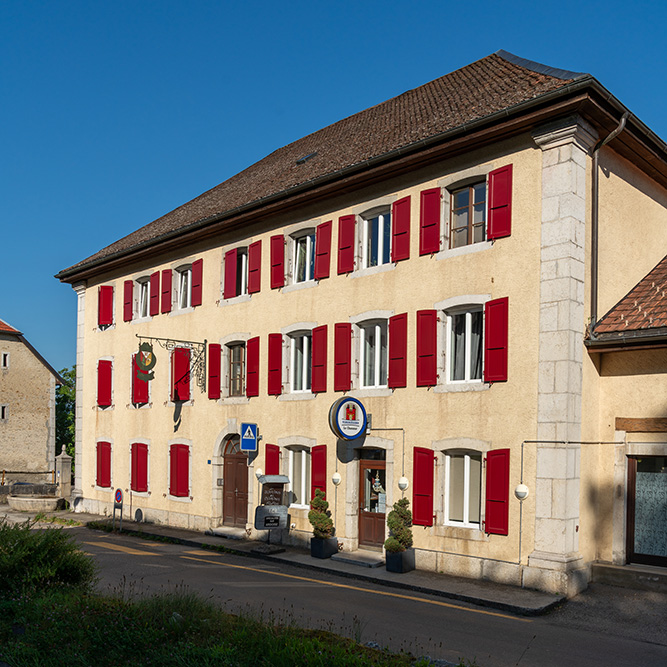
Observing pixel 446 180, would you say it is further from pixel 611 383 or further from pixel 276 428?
pixel 276 428

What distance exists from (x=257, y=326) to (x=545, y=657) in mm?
11854

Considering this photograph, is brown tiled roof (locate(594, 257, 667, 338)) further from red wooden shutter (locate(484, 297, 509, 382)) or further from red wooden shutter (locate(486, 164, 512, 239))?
red wooden shutter (locate(486, 164, 512, 239))

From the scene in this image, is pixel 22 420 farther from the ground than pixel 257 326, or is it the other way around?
pixel 257 326

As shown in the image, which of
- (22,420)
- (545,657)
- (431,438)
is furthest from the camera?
(22,420)

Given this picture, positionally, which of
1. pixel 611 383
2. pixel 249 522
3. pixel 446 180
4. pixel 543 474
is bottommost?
pixel 249 522

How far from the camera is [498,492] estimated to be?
13.4 m

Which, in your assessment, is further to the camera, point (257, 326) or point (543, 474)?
point (257, 326)

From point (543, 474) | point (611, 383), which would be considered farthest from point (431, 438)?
point (611, 383)

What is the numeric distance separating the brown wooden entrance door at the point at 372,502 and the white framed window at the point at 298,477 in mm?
1884

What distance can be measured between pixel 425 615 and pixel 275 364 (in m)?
8.58

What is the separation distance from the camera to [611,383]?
13836 millimetres

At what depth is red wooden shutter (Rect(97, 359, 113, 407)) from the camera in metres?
25.0

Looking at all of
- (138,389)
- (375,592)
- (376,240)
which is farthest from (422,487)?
(138,389)

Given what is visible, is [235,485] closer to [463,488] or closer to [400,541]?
[400,541]
